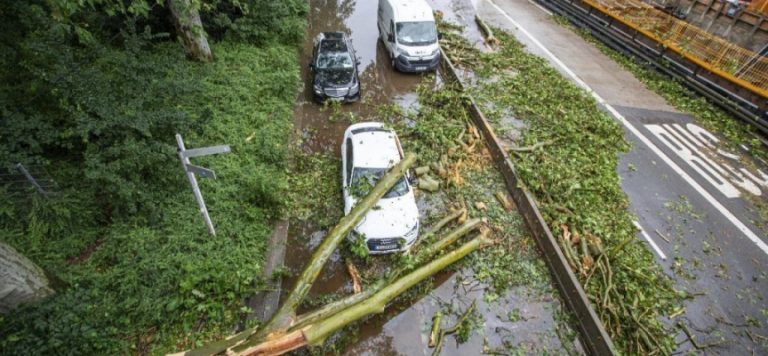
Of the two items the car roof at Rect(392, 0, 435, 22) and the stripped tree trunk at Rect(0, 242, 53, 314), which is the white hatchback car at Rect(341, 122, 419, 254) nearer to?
the stripped tree trunk at Rect(0, 242, 53, 314)

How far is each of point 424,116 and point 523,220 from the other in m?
4.92

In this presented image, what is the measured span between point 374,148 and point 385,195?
4.30 ft

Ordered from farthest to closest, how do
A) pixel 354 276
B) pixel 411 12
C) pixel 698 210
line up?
pixel 411 12 → pixel 698 210 → pixel 354 276

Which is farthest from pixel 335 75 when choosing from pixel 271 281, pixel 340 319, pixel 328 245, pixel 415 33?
pixel 340 319

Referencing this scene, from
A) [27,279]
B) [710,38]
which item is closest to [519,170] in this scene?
[27,279]

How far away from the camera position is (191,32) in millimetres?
11086

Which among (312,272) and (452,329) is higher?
(312,272)

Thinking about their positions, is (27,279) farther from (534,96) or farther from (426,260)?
(534,96)

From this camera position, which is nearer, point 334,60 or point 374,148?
point 374,148

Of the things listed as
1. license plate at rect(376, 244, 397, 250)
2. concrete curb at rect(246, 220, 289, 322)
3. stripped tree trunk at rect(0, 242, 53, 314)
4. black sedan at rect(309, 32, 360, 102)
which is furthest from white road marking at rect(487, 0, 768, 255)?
stripped tree trunk at rect(0, 242, 53, 314)

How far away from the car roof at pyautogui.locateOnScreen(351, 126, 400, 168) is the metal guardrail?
10.8 feet

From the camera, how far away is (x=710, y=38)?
14328mm

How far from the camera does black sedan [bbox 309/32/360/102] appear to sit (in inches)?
466

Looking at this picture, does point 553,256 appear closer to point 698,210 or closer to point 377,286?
point 377,286
